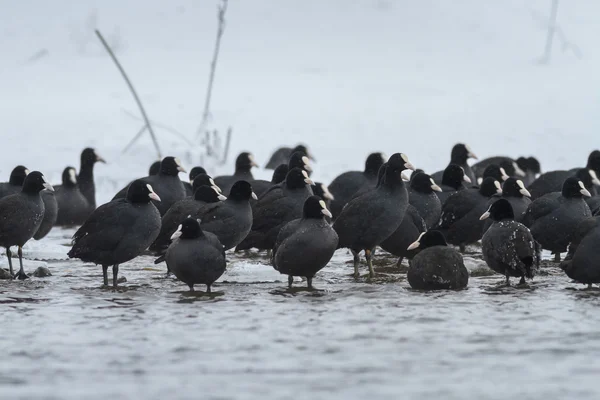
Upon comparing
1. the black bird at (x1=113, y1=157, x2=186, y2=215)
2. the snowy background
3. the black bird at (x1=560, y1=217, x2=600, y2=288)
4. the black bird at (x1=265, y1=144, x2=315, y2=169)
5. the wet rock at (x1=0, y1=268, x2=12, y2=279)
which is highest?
the snowy background

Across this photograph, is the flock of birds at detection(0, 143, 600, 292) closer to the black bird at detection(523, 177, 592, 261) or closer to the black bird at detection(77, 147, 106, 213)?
the black bird at detection(523, 177, 592, 261)

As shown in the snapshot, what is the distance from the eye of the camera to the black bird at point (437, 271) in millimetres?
10148

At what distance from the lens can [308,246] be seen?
10.5 metres

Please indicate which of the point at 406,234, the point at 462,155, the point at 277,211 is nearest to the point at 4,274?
the point at 277,211

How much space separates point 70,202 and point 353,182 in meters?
4.09

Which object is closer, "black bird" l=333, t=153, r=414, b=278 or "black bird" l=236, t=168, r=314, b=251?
"black bird" l=333, t=153, r=414, b=278

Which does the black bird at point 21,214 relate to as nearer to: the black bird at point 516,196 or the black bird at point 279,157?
the black bird at point 516,196

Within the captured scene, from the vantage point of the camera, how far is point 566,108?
82.4ft

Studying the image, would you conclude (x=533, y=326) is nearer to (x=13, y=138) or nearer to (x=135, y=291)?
(x=135, y=291)

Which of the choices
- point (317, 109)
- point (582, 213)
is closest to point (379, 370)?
point (582, 213)

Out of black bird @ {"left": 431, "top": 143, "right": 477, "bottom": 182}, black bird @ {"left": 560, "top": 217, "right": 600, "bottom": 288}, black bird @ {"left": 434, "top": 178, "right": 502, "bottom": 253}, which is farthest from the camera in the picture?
black bird @ {"left": 431, "top": 143, "right": 477, "bottom": 182}

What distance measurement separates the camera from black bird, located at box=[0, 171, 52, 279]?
11773mm

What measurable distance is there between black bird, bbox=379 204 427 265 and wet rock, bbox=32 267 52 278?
3569 millimetres

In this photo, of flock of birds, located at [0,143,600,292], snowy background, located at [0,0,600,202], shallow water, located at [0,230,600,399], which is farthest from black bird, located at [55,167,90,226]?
shallow water, located at [0,230,600,399]
